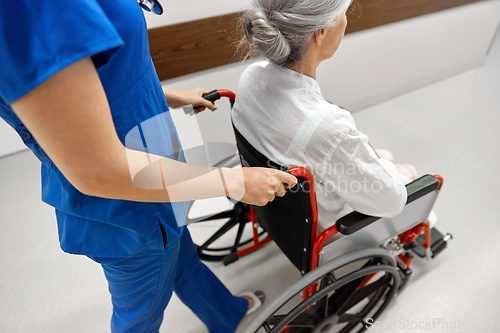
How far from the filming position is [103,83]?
0.61m

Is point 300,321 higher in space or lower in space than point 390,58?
lower

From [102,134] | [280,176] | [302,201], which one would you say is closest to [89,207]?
[102,134]

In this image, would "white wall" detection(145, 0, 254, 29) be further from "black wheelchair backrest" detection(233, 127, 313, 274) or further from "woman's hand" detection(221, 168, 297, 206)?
"woman's hand" detection(221, 168, 297, 206)

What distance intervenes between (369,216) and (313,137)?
338mm

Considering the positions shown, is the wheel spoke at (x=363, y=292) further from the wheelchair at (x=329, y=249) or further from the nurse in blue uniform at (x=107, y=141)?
the nurse in blue uniform at (x=107, y=141)

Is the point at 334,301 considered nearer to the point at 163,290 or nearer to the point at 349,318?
the point at 349,318

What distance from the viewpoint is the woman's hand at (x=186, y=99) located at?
44.0 inches

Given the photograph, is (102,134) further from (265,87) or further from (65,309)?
(65,309)

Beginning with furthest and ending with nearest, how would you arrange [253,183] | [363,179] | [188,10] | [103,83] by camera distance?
1. [188,10]
2. [363,179]
3. [253,183]
4. [103,83]

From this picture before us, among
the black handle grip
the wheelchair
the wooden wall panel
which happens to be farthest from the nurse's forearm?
the wooden wall panel

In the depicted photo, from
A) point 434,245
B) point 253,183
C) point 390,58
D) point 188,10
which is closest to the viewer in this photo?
point 253,183

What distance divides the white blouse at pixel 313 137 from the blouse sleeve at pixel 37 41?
1.83 ft

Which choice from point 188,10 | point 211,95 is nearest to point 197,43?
point 188,10

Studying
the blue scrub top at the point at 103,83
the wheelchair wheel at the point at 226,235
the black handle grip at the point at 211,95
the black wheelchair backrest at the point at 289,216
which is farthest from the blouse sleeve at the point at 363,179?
the wheelchair wheel at the point at 226,235
